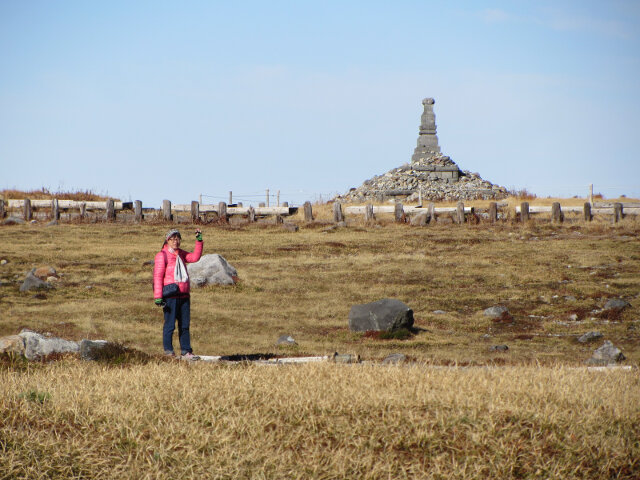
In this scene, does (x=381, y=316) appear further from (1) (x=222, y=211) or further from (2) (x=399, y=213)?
(1) (x=222, y=211)

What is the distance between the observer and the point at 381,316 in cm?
1739

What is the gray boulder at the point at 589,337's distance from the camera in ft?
52.6

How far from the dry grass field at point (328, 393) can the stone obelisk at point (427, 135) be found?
123 feet

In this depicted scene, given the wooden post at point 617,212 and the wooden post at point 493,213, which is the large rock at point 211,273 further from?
the wooden post at point 617,212

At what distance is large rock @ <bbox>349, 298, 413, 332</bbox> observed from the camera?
56.5 ft

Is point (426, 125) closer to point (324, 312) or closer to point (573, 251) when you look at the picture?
point (573, 251)

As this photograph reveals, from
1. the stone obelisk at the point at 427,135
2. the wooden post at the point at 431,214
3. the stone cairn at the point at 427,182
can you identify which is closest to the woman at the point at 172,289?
the wooden post at the point at 431,214

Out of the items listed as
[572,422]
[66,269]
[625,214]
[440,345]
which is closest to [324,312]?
[440,345]

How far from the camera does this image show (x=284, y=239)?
1318 inches

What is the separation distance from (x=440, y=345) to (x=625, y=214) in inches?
965

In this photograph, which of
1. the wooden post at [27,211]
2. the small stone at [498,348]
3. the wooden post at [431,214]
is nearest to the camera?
the small stone at [498,348]

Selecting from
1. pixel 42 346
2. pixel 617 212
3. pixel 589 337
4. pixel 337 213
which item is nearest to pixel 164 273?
pixel 42 346

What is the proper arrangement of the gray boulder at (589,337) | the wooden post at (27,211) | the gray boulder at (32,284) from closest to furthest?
the gray boulder at (589,337) → the gray boulder at (32,284) → the wooden post at (27,211)

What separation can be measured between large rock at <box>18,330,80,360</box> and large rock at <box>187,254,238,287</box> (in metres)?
10.5
